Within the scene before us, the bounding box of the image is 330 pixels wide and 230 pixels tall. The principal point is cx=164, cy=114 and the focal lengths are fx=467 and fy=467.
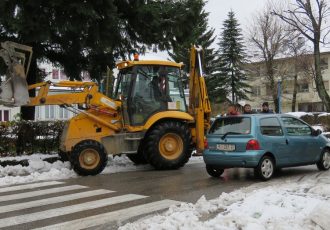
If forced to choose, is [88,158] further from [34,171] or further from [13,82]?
[13,82]

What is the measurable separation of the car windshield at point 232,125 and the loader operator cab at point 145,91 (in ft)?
6.89

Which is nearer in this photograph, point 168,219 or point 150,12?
point 168,219

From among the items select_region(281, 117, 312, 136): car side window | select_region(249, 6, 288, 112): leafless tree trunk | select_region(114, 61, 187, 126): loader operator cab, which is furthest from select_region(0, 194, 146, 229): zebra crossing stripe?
select_region(249, 6, 288, 112): leafless tree trunk

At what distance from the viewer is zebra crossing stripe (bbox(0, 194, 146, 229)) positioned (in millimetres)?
A: 7387

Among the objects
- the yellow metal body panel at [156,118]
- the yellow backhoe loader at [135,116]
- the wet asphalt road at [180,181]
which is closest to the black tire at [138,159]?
the yellow backhoe loader at [135,116]

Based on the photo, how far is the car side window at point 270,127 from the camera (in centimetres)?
1110

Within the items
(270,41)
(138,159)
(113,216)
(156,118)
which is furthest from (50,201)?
(270,41)

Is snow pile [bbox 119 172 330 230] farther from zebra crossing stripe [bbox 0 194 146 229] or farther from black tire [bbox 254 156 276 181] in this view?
black tire [bbox 254 156 276 181]

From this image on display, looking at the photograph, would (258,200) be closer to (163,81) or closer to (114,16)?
(163,81)

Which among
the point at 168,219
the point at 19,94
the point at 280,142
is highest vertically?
the point at 19,94

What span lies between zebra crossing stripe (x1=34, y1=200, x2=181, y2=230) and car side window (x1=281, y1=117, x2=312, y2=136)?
178 inches

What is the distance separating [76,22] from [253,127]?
6617 millimetres

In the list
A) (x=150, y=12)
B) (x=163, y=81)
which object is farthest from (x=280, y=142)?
(x=150, y=12)

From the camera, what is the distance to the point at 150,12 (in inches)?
631
